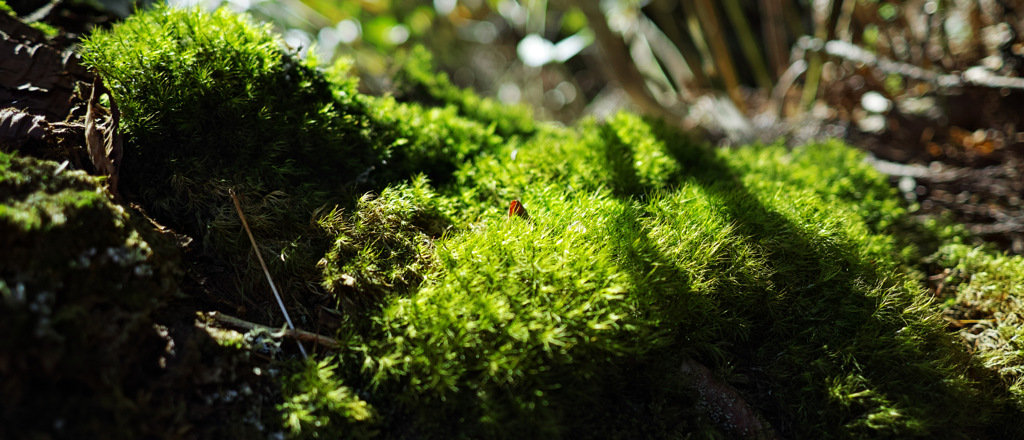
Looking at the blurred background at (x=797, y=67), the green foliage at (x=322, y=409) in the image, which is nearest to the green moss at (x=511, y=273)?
the green foliage at (x=322, y=409)

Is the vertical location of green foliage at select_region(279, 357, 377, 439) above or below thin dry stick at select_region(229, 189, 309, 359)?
below

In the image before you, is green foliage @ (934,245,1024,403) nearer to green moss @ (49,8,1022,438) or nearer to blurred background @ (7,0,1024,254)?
green moss @ (49,8,1022,438)

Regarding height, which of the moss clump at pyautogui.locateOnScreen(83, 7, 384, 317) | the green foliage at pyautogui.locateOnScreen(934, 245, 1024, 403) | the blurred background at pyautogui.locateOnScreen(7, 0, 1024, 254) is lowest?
the green foliage at pyautogui.locateOnScreen(934, 245, 1024, 403)

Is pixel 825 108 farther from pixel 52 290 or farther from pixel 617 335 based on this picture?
pixel 52 290

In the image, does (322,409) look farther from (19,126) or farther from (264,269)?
(19,126)

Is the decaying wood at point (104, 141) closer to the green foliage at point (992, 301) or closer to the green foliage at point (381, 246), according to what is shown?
the green foliage at point (381, 246)

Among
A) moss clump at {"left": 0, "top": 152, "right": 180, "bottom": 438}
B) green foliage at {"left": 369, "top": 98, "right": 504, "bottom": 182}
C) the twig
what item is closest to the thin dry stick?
the twig

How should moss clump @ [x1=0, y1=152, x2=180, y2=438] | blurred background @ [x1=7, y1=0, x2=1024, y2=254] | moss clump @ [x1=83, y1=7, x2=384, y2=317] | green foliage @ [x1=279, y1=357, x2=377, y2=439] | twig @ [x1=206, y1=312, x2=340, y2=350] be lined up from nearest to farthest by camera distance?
moss clump @ [x1=0, y1=152, x2=180, y2=438] < green foliage @ [x1=279, y1=357, x2=377, y2=439] < twig @ [x1=206, y1=312, x2=340, y2=350] < moss clump @ [x1=83, y1=7, x2=384, y2=317] < blurred background @ [x1=7, y1=0, x2=1024, y2=254]
